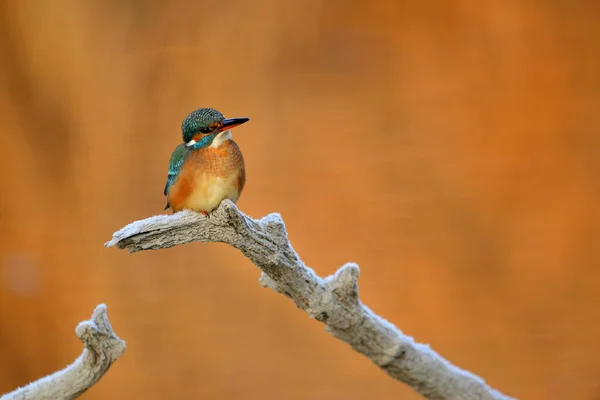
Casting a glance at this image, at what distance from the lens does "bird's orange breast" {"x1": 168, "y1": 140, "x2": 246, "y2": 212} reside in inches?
45.0

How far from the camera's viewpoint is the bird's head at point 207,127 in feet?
3.83

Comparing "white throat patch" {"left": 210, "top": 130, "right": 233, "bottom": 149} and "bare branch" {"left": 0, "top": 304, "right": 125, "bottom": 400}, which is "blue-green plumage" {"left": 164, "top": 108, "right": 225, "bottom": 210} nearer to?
"white throat patch" {"left": 210, "top": 130, "right": 233, "bottom": 149}

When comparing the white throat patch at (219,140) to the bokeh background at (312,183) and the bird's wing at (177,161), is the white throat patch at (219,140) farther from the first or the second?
the bokeh background at (312,183)

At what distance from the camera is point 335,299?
45.0 inches

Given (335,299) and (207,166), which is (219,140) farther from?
(335,299)

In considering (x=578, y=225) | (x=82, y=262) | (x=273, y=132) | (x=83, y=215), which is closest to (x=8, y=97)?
(x=83, y=215)

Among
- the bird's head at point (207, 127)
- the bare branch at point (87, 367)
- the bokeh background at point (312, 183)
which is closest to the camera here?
the bare branch at point (87, 367)

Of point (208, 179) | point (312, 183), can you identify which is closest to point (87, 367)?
point (208, 179)

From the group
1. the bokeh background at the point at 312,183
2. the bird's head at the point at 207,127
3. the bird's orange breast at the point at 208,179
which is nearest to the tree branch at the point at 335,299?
the bird's orange breast at the point at 208,179

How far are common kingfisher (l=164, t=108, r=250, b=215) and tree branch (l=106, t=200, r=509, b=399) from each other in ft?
0.13

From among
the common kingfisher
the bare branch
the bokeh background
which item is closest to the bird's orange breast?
the common kingfisher

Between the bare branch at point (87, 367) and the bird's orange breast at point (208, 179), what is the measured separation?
0.23 meters

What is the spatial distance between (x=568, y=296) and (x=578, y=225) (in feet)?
0.86

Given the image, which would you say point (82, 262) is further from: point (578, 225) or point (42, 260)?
point (578, 225)
